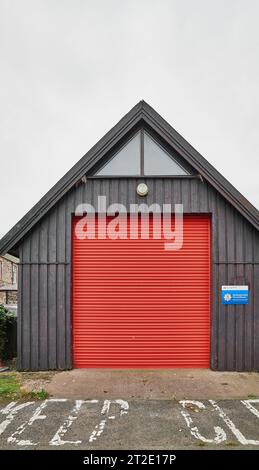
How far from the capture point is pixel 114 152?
29.0 ft

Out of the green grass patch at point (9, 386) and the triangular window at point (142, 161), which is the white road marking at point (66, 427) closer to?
the green grass patch at point (9, 386)

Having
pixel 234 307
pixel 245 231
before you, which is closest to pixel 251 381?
pixel 234 307

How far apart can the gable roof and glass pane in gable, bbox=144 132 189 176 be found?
350 millimetres

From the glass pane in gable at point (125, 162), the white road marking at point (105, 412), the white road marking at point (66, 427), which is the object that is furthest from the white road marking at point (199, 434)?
the glass pane in gable at point (125, 162)

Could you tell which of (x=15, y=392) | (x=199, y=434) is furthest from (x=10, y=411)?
(x=199, y=434)

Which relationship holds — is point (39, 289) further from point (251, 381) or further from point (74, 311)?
point (251, 381)

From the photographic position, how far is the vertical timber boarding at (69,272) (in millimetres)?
8500

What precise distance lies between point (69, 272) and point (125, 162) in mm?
3198

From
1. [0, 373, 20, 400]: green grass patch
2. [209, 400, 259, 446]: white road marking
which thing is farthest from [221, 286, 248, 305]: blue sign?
[0, 373, 20, 400]: green grass patch

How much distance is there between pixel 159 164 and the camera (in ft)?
28.8

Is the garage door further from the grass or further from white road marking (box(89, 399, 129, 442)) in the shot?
white road marking (box(89, 399, 129, 442))

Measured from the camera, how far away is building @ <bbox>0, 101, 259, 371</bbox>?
27.9ft

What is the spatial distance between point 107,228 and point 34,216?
6.17 feet

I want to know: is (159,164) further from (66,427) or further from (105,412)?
(66,427)
